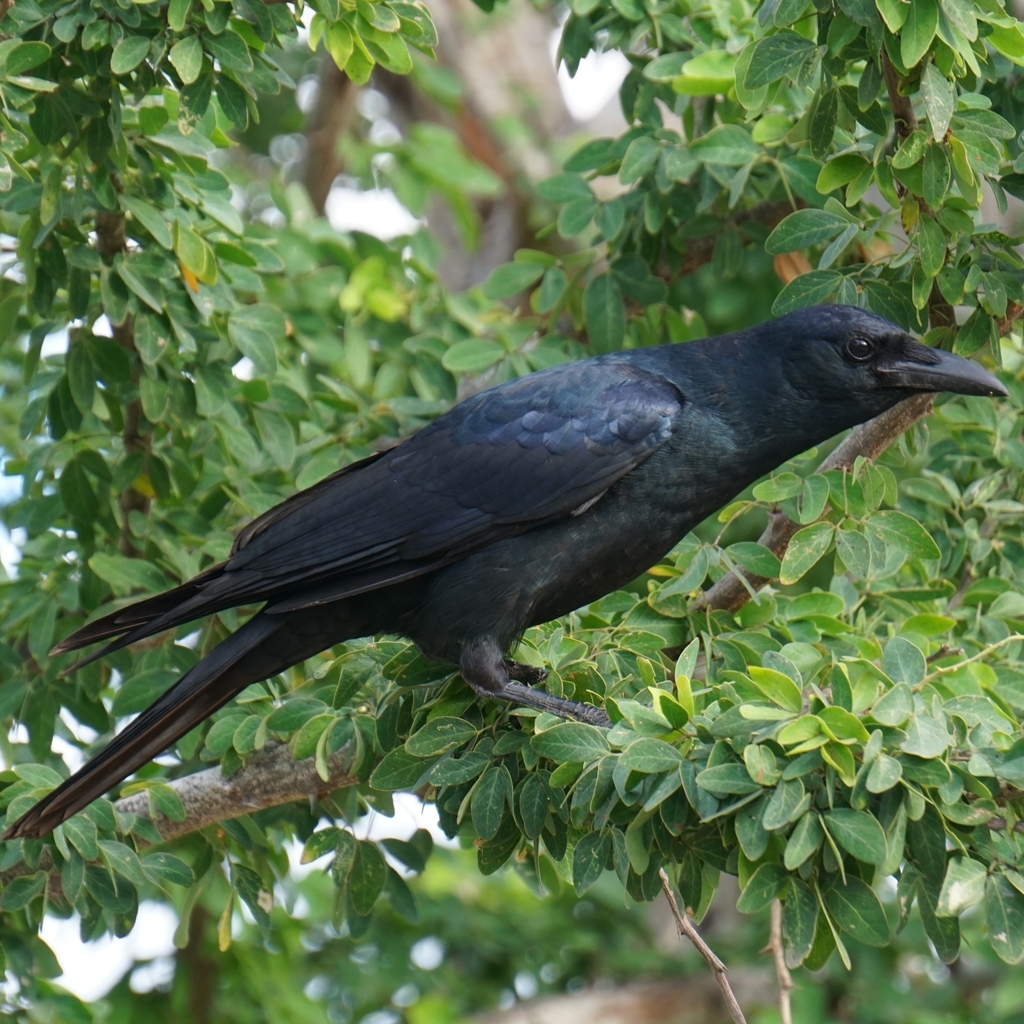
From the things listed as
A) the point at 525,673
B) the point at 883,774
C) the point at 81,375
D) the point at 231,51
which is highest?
the point at 231,51

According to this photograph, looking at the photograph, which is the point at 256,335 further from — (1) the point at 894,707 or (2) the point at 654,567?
(1) the point at 894,707

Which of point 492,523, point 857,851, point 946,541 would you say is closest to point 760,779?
point 857,851

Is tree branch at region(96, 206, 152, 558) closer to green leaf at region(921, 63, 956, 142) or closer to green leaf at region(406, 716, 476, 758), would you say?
green leaf at region(406, 716, 476, 758)

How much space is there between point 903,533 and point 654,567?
2.08ft

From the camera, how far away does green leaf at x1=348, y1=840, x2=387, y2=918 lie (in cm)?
321

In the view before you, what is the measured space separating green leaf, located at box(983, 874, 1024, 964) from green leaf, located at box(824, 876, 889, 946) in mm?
172

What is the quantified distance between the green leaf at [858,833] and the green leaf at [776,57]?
1522 millimetres

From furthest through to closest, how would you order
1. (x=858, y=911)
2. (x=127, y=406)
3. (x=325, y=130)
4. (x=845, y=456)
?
(x=325, y=130)
(x=127, y=406)
(x=845, y=456)
(x=858, y=911)

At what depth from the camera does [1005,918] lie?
2178mm

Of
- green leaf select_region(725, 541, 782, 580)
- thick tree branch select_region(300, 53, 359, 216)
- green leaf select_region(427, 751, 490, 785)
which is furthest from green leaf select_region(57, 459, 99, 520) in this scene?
thick tree branch select_region(300, 53, 359, 216)

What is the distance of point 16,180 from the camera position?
337 cm

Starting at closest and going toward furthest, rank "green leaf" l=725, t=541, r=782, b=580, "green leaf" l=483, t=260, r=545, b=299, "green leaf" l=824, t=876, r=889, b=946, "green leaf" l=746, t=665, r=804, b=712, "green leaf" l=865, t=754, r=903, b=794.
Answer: "green leaf" l=865, t=754, r=903, b=794 → "green leaf" l=824, t=876, r=889, b=946 → "green leaf" l=746, t=665, r=804, b=712 → "green leaf" l=725, t=541, r=782, b=580 → "green leaf" l=483, t=260, r=545, b=299

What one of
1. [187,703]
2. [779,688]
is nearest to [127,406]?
[187,703]

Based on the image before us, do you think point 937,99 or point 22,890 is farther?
point 22,890
